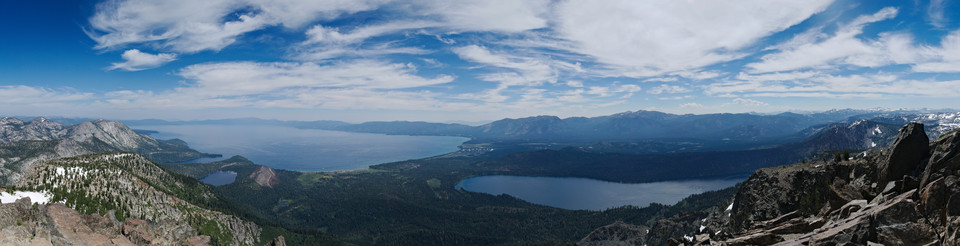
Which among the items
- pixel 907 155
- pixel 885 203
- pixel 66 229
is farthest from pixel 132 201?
pixel 907 155

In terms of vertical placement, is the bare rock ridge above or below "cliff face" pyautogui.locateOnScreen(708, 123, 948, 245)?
above

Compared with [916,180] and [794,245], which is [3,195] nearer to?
[794,245]

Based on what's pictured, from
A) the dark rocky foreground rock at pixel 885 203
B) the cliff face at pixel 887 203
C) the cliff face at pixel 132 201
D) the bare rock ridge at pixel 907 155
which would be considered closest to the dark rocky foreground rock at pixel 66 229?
the cliff face at pixel 132 201

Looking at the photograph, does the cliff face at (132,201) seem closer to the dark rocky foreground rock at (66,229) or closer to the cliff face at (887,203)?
the dark rocky foreground rock at (66,229)

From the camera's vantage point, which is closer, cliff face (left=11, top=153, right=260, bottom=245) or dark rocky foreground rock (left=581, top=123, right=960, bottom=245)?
dark rocky foreground rock (left=581, top=123, right=960, bottom=245)

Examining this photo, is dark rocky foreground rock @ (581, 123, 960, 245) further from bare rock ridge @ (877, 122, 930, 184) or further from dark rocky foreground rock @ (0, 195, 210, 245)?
dark rocky foreground rock @ (0, 195, 210, 245)

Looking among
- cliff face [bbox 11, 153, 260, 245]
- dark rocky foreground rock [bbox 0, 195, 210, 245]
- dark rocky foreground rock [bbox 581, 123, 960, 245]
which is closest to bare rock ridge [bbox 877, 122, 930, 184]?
dark rocky foreground rock [bbox 581, 123, 960, 245]

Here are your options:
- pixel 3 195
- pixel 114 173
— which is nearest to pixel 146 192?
pixel 114 173

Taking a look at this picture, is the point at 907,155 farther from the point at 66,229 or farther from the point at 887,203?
the point at 66,229
